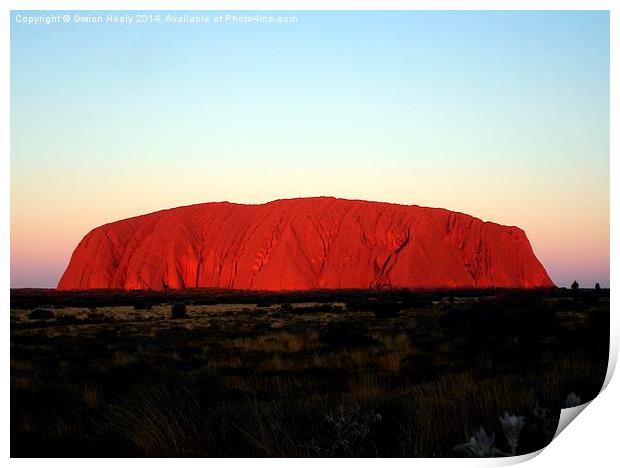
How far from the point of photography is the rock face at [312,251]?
19.8 m

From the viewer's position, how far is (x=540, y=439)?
554 centimetres

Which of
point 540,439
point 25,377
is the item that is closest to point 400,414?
point 540,439

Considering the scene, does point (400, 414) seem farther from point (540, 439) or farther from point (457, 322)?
point (457, 322)

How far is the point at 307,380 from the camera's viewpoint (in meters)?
7.63

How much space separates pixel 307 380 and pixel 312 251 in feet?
44.5

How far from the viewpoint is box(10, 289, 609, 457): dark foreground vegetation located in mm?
5551

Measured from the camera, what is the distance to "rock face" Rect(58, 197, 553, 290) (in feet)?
64.9

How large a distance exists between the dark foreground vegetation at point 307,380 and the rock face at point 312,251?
6.15m

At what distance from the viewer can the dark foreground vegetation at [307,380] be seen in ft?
18.2

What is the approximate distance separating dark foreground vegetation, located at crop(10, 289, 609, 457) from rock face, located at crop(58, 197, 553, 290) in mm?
6147

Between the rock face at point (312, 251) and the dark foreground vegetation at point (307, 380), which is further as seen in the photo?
the rock face at point (312, 251)

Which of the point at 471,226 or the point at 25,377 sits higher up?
the point at 471,226

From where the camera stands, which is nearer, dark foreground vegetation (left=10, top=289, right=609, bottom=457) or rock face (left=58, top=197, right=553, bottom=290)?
dark foreground vegetation (left=10, top=289, right=609, bottom=457)
